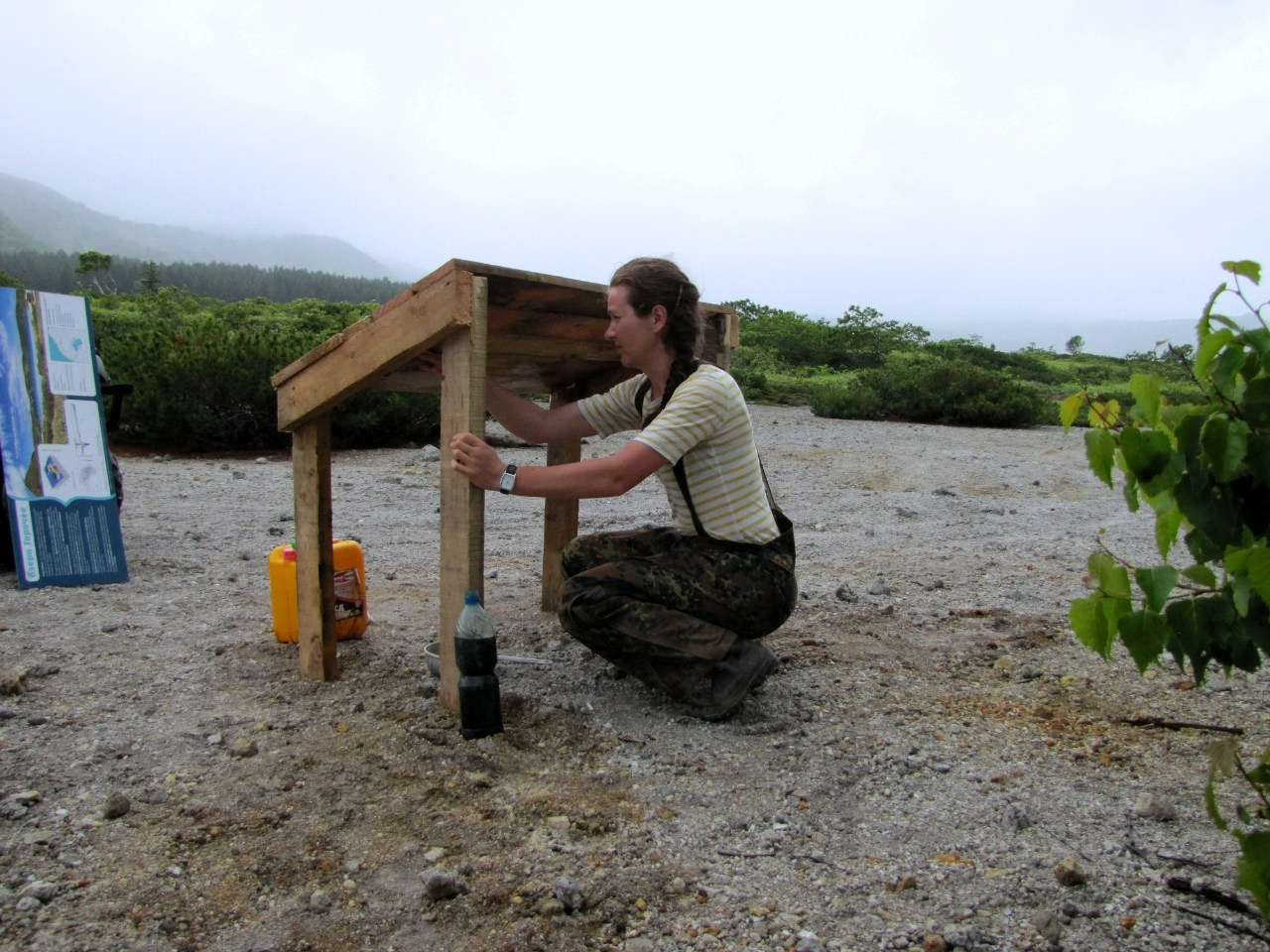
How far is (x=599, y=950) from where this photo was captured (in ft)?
6.35

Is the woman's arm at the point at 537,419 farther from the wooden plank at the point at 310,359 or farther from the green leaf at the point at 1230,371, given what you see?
the green leaf at the point at 1230,371

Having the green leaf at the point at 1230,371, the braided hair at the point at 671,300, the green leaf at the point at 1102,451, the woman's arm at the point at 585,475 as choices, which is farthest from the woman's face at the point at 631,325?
the green leaf at the point at 1230,371

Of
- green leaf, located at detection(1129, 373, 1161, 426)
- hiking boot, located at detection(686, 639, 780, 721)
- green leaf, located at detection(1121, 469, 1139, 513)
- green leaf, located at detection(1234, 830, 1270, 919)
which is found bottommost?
hiking boot, located at detection(686, 639, 780, 721)

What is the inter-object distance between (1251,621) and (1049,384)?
18.0 meters

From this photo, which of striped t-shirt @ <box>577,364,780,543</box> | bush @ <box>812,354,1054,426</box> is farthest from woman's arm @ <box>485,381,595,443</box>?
bush @ <box>812,354,1054,426</box>

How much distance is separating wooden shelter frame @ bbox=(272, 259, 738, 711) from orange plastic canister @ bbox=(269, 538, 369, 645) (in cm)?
28

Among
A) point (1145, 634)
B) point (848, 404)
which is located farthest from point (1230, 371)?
point (848, 404)

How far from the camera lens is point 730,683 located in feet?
10.4

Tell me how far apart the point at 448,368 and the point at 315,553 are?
985 mm

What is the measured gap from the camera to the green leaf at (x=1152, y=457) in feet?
4.55

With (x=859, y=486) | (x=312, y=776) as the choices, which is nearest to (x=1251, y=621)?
(x=312, y=776)

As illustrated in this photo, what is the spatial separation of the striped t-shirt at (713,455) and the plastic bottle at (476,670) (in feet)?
2.38

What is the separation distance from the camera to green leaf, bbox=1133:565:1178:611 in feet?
4.80

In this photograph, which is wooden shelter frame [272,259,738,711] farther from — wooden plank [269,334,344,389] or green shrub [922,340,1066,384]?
green shrub [922,340,1066,384]
